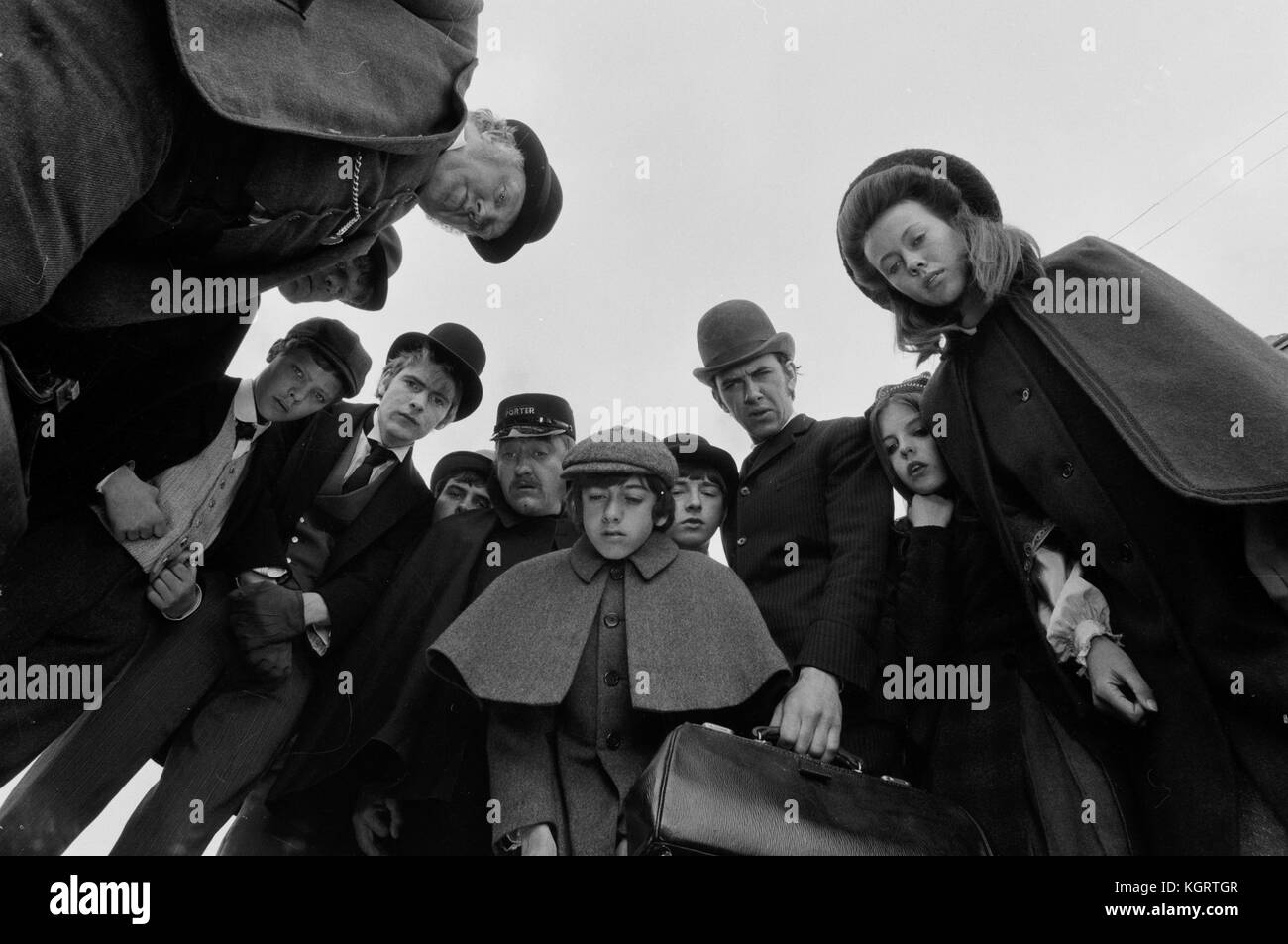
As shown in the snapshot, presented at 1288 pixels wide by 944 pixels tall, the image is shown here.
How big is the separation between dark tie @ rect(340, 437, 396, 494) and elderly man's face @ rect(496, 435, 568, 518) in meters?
0.43

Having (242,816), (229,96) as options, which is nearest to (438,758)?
(242,816)

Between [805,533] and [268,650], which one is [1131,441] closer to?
[805,533]

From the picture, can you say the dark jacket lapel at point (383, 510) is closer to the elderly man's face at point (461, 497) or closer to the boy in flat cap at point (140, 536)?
the elderly man's face at point (461, 497)

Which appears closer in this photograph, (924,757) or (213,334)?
(213,334)

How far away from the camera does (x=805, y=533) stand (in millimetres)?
3346

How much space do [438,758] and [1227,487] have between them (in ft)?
7.70

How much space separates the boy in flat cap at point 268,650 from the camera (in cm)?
311

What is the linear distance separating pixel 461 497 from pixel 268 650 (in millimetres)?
1078

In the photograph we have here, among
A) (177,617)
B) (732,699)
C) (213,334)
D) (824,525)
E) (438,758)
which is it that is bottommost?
(438,758)

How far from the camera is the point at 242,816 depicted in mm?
3580

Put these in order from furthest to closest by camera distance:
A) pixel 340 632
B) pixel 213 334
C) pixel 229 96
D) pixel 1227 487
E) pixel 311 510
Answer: pixel 311 510 → pixel 340 632 → pixel 213 334 → pixel 1227 487 → pixel 229 96

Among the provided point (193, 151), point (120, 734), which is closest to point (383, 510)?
point (120, 734)

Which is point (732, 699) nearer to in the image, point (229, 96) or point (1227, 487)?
point (1227, 487)
